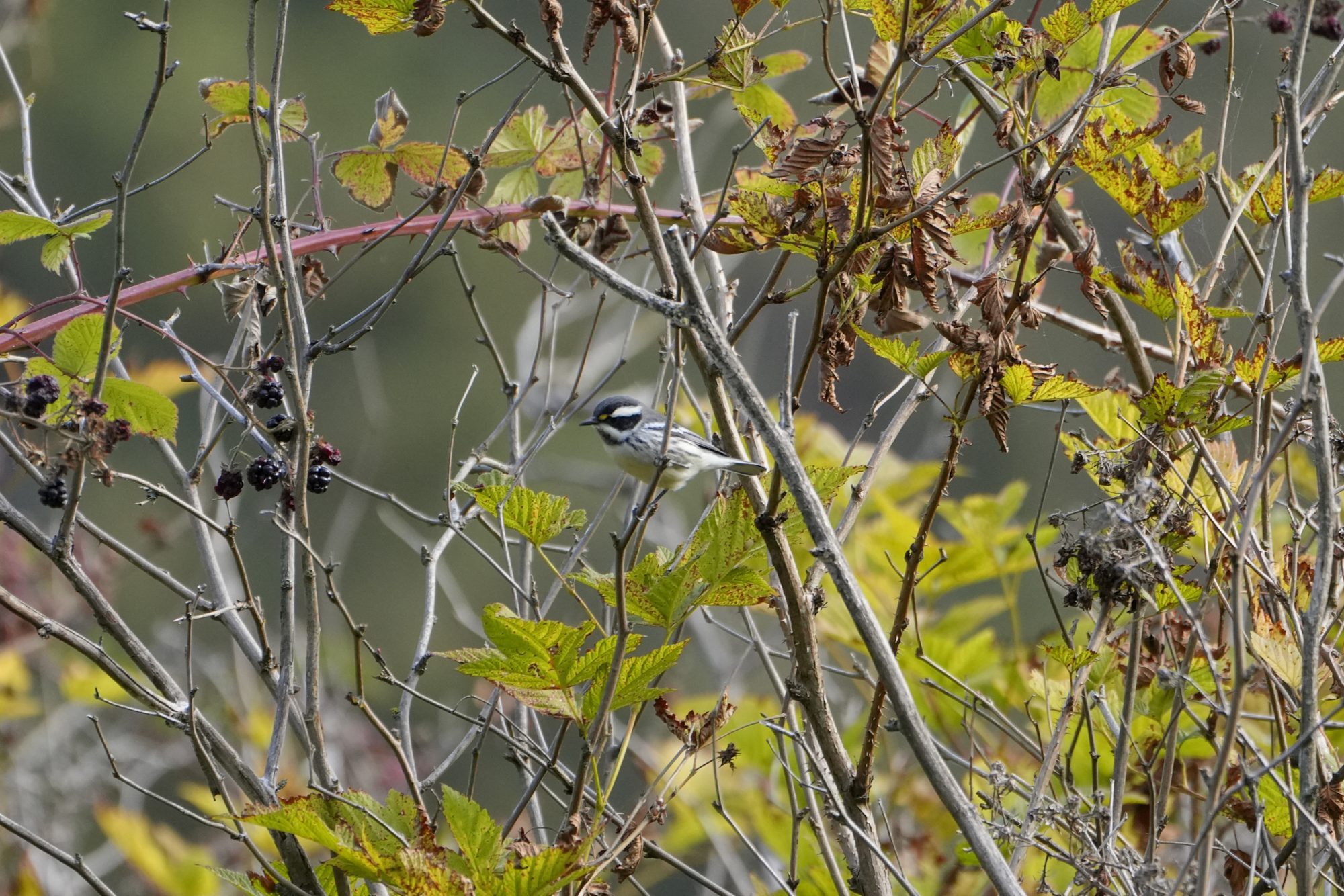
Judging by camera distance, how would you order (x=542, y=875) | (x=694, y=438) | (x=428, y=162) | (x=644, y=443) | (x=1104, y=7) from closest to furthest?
(x=542, y=875), (x=1104, y=7), (x=428, y=162), (x=694, y=438), (x=644, y=443)

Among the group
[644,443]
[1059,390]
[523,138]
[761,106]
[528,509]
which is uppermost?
[761,106]

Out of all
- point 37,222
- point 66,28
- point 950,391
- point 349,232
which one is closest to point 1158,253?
point 349,232

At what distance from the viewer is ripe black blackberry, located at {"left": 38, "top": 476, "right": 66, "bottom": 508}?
1493mm

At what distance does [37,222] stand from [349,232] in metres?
0.47

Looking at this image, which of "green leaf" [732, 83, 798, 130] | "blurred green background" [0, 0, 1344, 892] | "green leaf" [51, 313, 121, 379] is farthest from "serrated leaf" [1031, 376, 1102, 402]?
"blurred green background" [0, 0, 1344, 892]

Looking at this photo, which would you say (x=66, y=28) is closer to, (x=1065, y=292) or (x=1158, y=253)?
(x=1065, y=292)

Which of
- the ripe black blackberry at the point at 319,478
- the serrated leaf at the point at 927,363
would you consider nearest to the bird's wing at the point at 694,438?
the ripe black blackberry at the point at 319,478

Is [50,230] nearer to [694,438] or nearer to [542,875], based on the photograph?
[542,875]

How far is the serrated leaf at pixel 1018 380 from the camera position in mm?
1393

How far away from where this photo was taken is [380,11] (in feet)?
4.71

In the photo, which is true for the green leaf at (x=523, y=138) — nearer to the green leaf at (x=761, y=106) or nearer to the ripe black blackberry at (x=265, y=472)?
the green leaf at (x=761, y=106)

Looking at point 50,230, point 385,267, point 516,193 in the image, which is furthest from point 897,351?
point 385,267

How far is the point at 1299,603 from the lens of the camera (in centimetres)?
168

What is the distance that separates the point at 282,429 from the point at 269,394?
0.57ft
